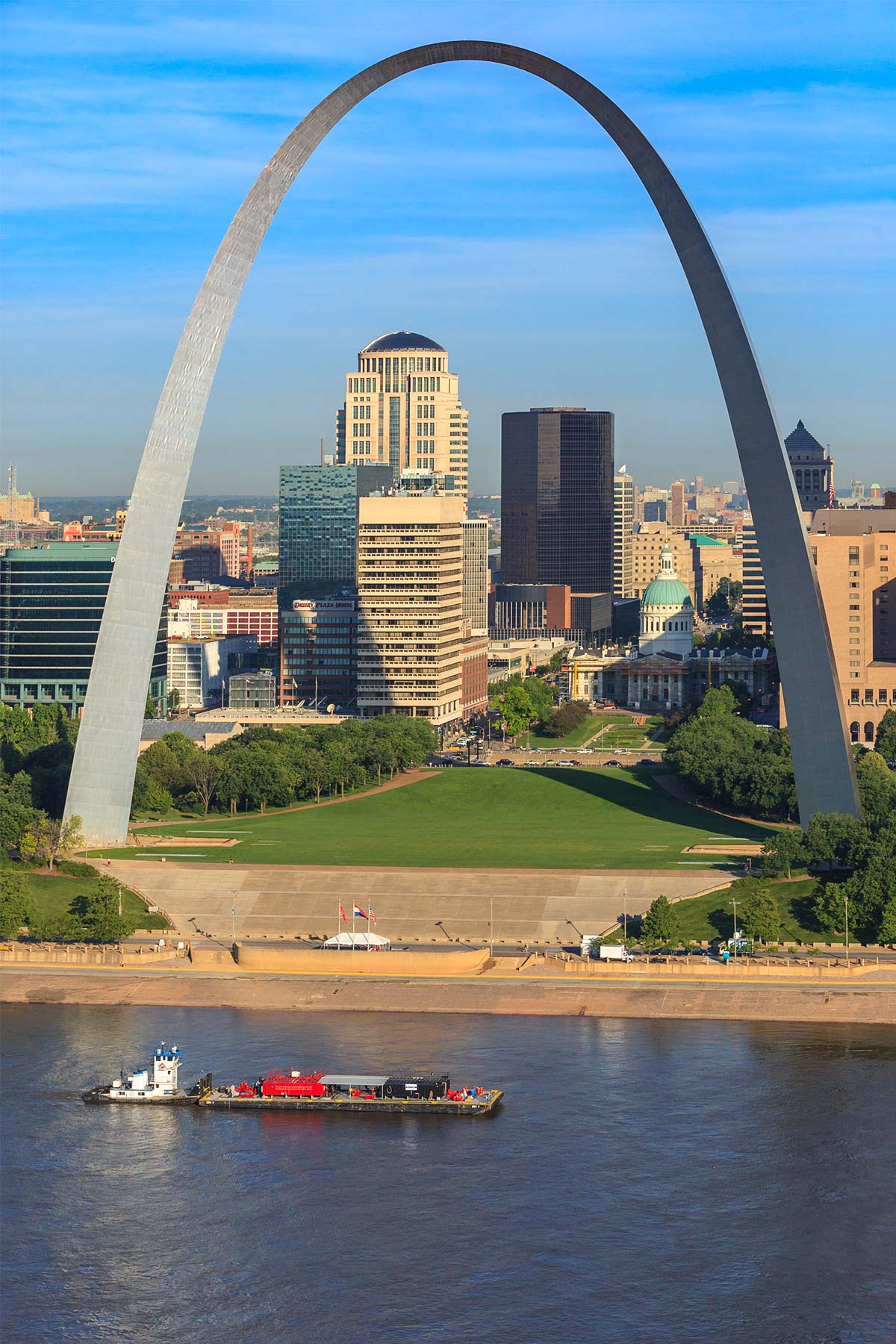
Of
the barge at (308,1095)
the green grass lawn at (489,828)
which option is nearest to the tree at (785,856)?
the green grass lawn at (489,828)

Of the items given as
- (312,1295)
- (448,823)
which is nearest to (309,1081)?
(312,1295)

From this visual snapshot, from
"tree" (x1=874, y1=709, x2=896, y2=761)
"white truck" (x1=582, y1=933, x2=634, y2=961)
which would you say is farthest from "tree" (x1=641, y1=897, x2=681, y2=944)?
"tree" (x1=874, y1=709, x2=896, y2=761)

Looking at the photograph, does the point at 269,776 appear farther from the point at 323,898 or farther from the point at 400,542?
the point at 400,542

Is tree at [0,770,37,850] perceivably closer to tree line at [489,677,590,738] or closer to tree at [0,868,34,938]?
tree at [0,868,34,938]

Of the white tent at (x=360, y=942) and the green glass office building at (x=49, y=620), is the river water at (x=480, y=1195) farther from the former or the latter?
the green glass office building at (x=49, y=620)

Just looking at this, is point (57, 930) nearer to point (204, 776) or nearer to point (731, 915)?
point (731, 915)
